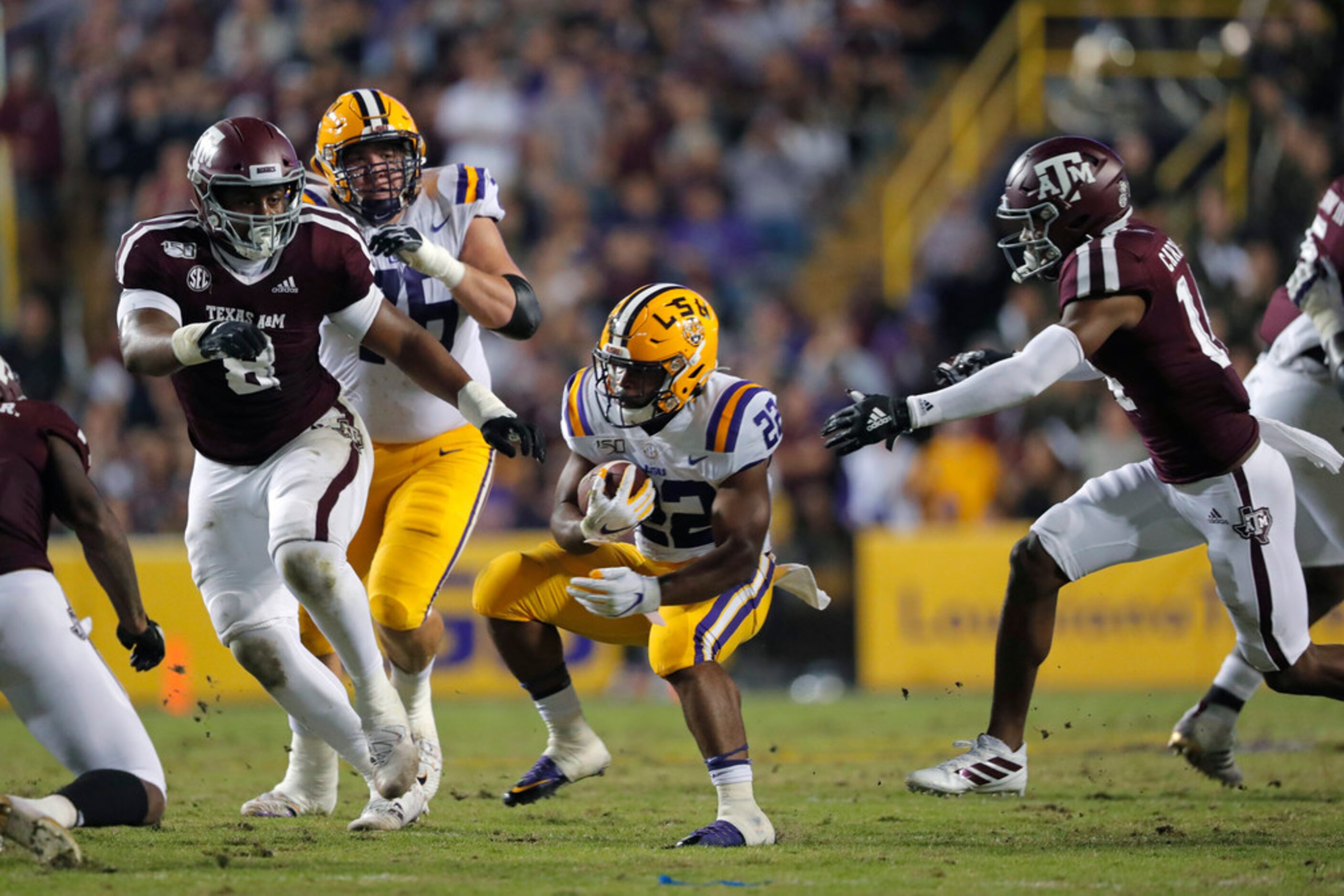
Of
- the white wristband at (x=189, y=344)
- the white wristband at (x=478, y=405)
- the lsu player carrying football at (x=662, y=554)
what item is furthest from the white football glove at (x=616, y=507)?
the white wristband at (x=189, y=344)

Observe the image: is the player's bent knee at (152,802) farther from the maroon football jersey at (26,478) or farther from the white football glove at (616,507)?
the white football glove at (616,507)

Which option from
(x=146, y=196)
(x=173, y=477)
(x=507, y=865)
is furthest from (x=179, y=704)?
(x=507, y=865)

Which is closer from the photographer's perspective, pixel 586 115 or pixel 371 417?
pixel 371 417

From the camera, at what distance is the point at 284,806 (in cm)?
579

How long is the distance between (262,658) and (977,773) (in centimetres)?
246

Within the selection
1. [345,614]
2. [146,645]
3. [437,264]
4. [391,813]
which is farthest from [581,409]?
[146,645]

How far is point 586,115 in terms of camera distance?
44.6 feet

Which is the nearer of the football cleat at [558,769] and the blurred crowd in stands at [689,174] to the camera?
the football cleat at [558,769]

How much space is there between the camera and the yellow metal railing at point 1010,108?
13.6m

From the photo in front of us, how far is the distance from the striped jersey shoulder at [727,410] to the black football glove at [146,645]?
175 centimetres

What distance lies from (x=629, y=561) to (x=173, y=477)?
6.70m

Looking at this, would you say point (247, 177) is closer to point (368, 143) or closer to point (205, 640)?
point (368, 143)

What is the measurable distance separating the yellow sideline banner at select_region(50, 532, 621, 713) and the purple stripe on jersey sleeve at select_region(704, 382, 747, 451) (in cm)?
530

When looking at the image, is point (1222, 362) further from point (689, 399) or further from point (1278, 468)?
point (689, 399)
